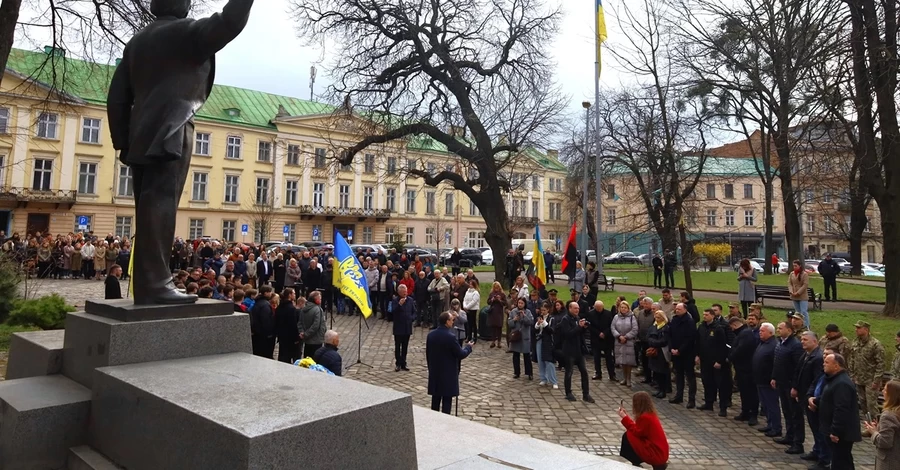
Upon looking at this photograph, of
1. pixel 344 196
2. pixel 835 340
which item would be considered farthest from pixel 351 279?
pixel 344 196

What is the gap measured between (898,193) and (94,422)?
17963 mm

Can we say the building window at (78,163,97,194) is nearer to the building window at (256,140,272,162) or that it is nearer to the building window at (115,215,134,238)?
the building window at (115,215,134,238)

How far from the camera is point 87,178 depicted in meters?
43.1

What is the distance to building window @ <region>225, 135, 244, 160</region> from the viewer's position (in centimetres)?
5041

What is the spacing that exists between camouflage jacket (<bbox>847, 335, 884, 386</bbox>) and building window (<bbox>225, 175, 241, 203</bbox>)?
5111 centimetres

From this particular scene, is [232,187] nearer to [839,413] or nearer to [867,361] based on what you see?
[867,361]

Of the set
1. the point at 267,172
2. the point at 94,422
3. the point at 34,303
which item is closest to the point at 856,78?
the point at 94,422

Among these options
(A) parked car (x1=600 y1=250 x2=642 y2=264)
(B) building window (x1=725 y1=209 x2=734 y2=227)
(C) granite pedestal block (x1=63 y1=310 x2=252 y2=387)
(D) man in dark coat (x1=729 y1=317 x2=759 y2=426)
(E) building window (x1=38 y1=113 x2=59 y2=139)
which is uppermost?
(E) building window (x1=38 y1=113 x2=59 y2=139)

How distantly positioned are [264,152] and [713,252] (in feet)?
139

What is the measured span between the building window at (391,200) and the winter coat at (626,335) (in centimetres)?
5110

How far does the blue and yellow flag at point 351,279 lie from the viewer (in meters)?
10.7

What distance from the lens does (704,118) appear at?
21703 mm

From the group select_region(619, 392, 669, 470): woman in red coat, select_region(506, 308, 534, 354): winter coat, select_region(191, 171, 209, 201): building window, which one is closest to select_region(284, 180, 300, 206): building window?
select_region(191, 171, 209, 201): building window

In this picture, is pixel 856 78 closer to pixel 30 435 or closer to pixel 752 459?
pixel 752 459
